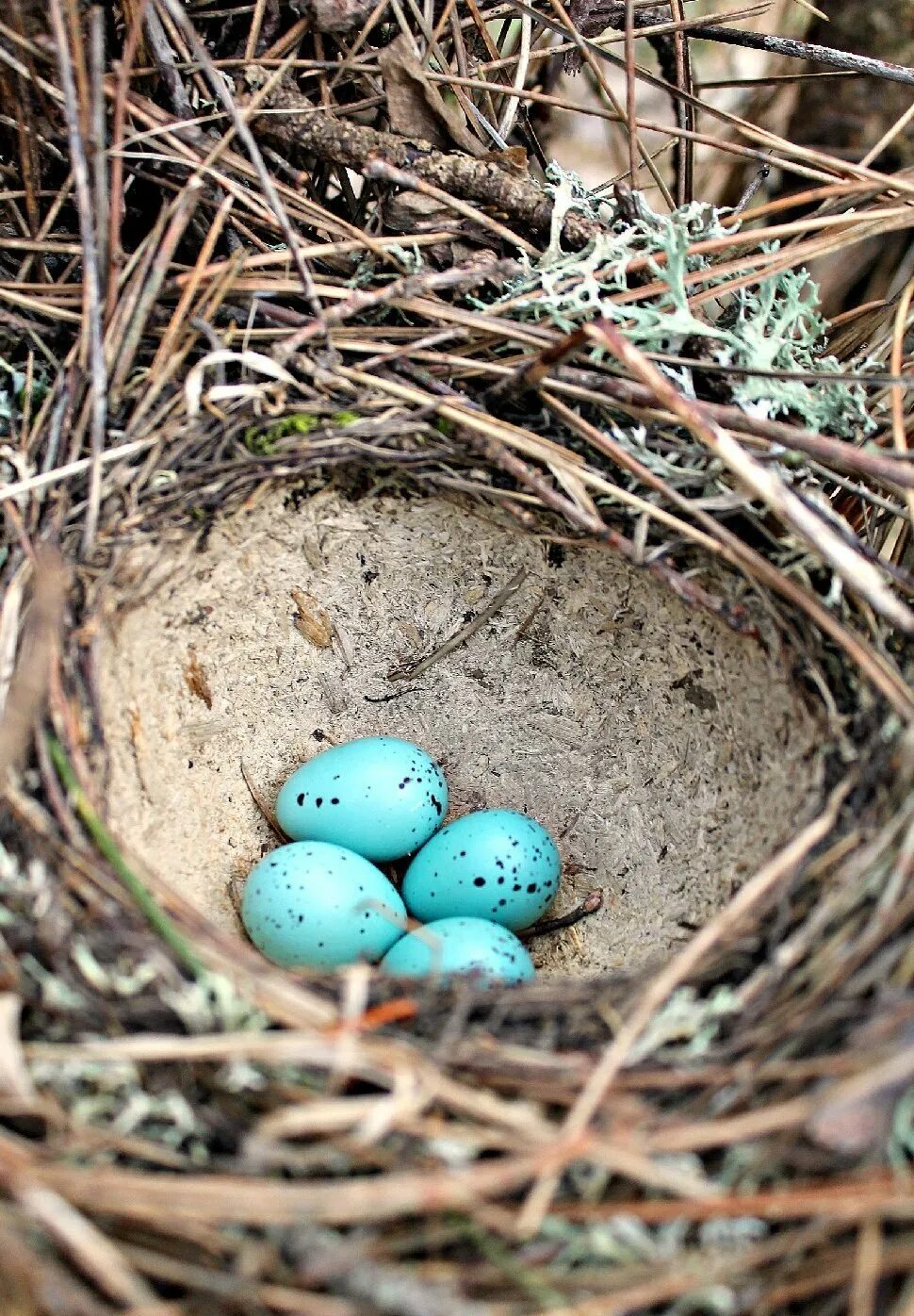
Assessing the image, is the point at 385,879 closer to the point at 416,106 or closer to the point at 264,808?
the point at 264,808

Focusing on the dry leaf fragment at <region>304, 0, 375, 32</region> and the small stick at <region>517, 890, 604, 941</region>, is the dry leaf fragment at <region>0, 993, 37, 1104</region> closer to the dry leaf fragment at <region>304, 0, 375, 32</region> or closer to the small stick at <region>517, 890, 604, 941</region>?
the small stick at <region>517, 890, 604, 941</region>

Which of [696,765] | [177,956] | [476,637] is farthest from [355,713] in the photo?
[177,956]

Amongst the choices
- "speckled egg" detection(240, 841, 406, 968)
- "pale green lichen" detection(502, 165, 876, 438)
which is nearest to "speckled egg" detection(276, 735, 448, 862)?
"speckled egg" detection(240, 841, 406, 968)

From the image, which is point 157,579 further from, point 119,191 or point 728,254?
point 728,254

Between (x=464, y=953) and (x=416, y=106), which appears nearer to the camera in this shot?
(x=464, y=953)

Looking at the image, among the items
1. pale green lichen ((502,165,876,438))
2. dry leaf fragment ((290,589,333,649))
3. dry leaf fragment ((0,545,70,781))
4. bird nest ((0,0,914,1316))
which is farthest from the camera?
dry leaf fragment ((290,589,333,649))

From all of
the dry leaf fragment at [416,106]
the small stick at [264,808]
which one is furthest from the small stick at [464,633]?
the dry leaf fragment at [416,106]

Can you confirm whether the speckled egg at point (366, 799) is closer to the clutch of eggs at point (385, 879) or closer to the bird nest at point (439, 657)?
the clutch of eggs at point (385, 879)

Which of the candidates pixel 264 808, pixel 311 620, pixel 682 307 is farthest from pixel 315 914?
pixel 682 307
